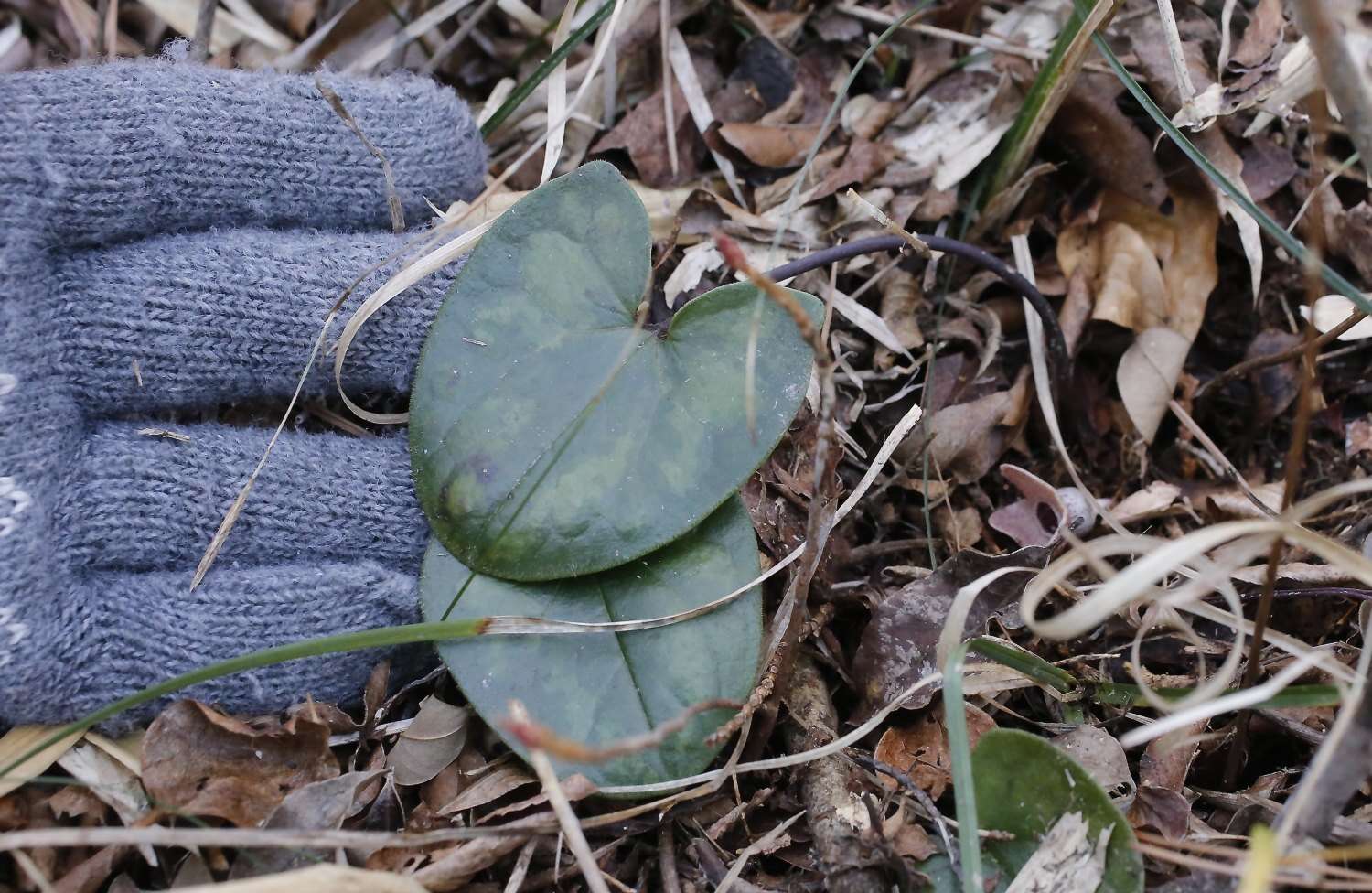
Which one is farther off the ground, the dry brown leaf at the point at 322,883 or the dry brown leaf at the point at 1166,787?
the dry brown leaf at the point at 322,883

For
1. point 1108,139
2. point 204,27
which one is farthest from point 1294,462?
point 204,27

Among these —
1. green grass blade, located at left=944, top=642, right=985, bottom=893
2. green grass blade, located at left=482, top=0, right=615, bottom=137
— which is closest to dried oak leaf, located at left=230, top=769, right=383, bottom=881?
green grass blade, located at left=944, top=642, right=985, bottom=893

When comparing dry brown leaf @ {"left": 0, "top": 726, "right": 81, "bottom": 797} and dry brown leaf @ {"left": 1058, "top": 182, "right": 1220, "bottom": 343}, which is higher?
dry brown leaf @ {"left": 1058, "top": 182, "right": 1220, "bottom": 343}

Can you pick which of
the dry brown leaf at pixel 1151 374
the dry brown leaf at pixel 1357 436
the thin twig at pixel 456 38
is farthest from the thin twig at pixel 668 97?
the dry brown leaf at pixel 1357 436

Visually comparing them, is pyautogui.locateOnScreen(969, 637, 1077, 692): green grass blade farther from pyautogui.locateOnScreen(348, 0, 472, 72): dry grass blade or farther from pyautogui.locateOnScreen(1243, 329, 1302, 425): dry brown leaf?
pyautogui.locateOnScreen(348, 0, 472, 72): dry grass blade

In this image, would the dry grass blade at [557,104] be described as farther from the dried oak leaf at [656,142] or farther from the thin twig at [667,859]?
the thin twig at [667,859]

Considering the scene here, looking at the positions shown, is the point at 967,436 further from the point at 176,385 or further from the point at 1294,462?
the point at 176,385
